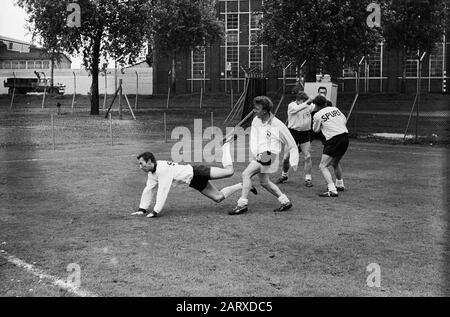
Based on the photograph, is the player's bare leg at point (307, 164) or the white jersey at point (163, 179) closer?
the white jersey at point (163, 179)

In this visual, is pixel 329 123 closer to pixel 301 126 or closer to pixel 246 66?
pixel 301 126

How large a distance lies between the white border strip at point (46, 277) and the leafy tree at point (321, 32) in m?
28.5

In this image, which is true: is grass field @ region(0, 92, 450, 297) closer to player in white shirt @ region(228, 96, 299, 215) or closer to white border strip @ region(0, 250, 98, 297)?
white border strip @ region(0, 250, 98, 297)

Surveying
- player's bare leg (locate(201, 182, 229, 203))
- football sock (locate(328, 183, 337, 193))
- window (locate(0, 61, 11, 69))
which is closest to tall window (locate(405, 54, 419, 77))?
football sock (locate(328, 183, 337, 193))

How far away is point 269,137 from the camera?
30.5ft

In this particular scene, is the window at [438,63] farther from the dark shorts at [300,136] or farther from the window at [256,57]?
the dark shorts at [300,136]

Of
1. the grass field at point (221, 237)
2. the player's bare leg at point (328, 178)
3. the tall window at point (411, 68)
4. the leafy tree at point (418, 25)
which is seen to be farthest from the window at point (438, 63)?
the player's bare leg at point (328, 178)

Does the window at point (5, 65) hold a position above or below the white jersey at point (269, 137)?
above

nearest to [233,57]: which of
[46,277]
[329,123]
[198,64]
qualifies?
[198,64]

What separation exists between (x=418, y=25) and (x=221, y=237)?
4084 cm

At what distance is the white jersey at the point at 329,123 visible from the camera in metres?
10.8

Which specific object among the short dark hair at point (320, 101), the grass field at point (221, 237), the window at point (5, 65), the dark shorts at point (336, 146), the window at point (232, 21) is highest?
the window at point (232, 21)
